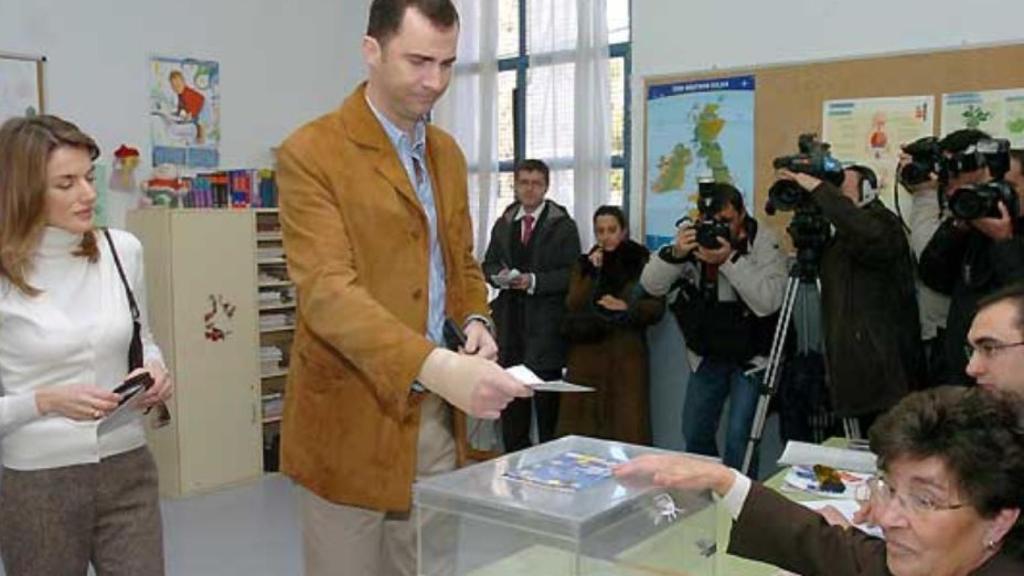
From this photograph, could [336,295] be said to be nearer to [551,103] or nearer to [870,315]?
[870,315]

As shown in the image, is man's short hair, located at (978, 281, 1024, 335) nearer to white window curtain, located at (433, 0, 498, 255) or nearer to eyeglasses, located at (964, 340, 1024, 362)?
eyeglasses, located at (964, 340, 1024, 362)

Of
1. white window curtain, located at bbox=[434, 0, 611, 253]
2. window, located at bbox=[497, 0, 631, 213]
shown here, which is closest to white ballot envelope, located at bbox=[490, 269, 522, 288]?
white window curtain, located at bbox=[434, 0, 611, 253]

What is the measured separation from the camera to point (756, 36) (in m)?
4.21

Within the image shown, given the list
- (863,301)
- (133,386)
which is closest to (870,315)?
(863,301)

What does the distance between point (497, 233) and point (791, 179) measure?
1.88 m

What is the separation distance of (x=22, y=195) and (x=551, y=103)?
3817mm

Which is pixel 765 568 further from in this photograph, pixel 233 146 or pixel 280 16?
pixel 280 16

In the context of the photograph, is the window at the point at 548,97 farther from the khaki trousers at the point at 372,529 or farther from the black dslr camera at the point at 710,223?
the khaki trousers at the point at 372,529

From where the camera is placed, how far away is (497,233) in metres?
4.98

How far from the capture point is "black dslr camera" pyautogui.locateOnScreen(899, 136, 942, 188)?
3249 millimetres

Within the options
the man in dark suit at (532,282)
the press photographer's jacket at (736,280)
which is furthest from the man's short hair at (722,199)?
the man in dark suit at (532,282)

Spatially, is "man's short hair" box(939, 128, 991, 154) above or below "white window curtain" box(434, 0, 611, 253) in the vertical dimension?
below

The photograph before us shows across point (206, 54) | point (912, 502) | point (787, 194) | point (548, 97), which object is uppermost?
point (206, 54)

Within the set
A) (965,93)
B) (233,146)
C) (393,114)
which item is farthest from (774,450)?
(233,146)
